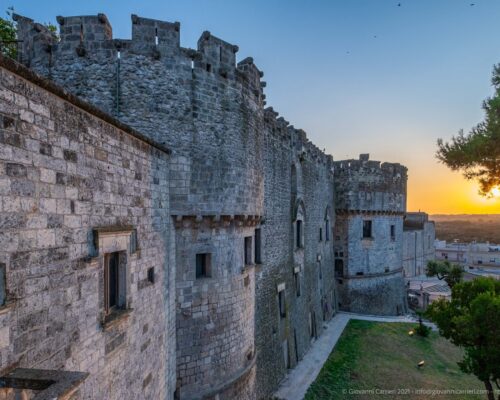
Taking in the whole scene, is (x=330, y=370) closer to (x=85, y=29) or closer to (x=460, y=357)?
(x=460, y=357)

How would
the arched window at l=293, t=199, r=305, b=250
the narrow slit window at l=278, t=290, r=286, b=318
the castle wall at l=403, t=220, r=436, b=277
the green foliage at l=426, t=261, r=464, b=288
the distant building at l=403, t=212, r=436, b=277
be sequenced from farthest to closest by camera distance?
1. the distant building at l=403, t=212, r=436, b=277
2. the castle wall at l=403, t=220, r=436, b=277
3. the green foliage at l=426, t=261, r=464, b=288
4. the arched window at l=293, t=199, r=305, b=250
5. the narrow slit window at l=278, t=290, r=286, b=318

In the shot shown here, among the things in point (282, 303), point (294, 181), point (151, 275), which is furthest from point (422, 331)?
point (151, 275)

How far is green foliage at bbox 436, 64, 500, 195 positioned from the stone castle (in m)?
6.93

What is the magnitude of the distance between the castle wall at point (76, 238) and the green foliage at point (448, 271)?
28.3 m

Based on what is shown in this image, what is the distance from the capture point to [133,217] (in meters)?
5.61

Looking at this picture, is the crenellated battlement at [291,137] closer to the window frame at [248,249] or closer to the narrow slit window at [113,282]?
the window frame at [248,249]

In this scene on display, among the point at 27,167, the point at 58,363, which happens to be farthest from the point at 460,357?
the point at 27,167

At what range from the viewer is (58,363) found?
373 cm

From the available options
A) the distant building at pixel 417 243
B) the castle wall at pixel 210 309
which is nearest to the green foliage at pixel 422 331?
the castle wall at pixel 210 309

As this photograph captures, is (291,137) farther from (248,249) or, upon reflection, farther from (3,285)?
(3,285)

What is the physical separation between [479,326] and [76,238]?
38.1 ft

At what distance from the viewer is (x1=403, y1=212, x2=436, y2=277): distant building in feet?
123

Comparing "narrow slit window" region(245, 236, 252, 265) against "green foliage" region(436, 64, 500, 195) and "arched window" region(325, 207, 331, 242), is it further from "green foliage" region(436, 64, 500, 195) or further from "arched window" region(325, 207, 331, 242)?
"arched window" region(325, 207, 331, 242)

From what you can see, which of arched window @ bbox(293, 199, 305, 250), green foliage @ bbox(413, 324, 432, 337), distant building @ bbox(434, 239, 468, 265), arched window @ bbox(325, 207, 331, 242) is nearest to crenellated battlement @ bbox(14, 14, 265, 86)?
arched window @ bbox(293, 199, 305, 250)
